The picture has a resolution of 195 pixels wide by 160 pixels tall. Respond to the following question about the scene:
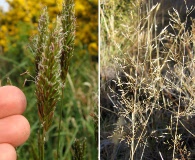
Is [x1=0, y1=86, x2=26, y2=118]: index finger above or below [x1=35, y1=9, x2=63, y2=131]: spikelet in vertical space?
below

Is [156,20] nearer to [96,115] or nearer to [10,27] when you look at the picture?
[96,115]

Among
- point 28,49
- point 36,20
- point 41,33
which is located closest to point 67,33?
point 41,33

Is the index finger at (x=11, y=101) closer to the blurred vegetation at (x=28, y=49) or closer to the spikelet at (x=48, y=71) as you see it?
the spikelet at (x=48, y=71)

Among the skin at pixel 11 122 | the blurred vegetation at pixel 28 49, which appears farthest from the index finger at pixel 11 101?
the blurred vegetation at pixel 28 49

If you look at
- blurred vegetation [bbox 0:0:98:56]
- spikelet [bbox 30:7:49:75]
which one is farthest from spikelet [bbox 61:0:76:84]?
blurred vegetation [bbox 0:0:98:56]

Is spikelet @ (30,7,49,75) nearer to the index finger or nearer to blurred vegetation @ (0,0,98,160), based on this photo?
the index finger

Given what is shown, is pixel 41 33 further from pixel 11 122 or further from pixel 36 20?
pixel 36 20

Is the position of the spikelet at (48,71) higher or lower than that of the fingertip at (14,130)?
higher
